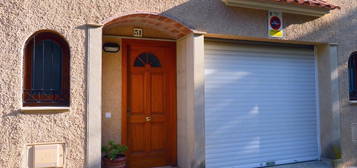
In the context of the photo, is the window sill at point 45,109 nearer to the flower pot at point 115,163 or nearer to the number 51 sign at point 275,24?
the flower pot at point 115,163

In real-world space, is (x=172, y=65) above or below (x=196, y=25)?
below

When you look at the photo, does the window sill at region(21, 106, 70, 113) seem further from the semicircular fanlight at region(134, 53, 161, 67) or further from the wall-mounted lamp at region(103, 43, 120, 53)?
the semicircular fanlight at region(134, 53, 161, 67)

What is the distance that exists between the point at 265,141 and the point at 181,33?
441 centimetres

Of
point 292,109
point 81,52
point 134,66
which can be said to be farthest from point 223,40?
point 81,52

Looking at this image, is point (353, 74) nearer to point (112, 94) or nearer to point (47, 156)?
point (112, 94)

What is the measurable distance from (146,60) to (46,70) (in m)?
2.93

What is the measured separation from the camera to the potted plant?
6.53 metres

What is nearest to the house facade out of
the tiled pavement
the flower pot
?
the tiled pavement

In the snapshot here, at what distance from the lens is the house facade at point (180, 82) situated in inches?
231

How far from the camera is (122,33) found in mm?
7797

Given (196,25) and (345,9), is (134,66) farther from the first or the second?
(345,9)

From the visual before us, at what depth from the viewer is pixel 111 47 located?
24.9 feet

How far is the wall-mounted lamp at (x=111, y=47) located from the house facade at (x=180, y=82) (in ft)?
0.10

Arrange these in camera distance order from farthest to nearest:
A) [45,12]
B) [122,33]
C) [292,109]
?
[292,109] → [122,33] → [45,12]
